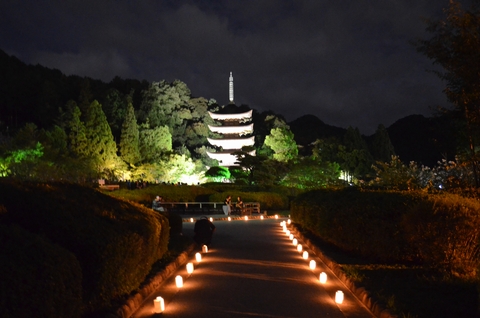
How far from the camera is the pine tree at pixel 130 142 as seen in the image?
4912 centimetres

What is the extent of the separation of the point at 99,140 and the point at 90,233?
41059mm

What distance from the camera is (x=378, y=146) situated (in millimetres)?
59031

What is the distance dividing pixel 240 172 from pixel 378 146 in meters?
21.4

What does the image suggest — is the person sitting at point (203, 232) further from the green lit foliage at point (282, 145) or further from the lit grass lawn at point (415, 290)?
the green lit foliage at point (282, 145)

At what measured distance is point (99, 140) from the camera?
150ft

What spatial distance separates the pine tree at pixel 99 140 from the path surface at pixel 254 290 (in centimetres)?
3498

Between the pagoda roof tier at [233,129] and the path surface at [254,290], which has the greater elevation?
the pagoda roof tier at [233,129]

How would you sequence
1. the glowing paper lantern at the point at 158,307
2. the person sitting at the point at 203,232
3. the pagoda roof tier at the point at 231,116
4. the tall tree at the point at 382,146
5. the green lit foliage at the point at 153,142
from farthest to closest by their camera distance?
1. the tall tree at the point at 382,146
2. the pagoda roof tier at the point at 231,116
3. the green lit foliage at the point at 153,142
4. the person sitting at the point at 203,232
5. the glowing paper lantern at the point at 158,307

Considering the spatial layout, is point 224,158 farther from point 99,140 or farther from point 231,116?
point 99,140

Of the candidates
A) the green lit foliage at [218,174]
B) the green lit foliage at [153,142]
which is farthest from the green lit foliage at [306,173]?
the green lit foliage at [153,142]

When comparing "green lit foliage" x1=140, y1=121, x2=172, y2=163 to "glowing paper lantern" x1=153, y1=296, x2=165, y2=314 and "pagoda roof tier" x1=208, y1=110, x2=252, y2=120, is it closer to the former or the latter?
"pagoda roof tier" x1=208, y1=110, x2=252, y2=120

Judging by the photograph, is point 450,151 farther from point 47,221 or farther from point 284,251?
point 47,221

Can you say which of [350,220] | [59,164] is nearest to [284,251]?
[350,220]

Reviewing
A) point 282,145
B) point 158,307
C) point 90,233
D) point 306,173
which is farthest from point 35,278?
point 282,145
